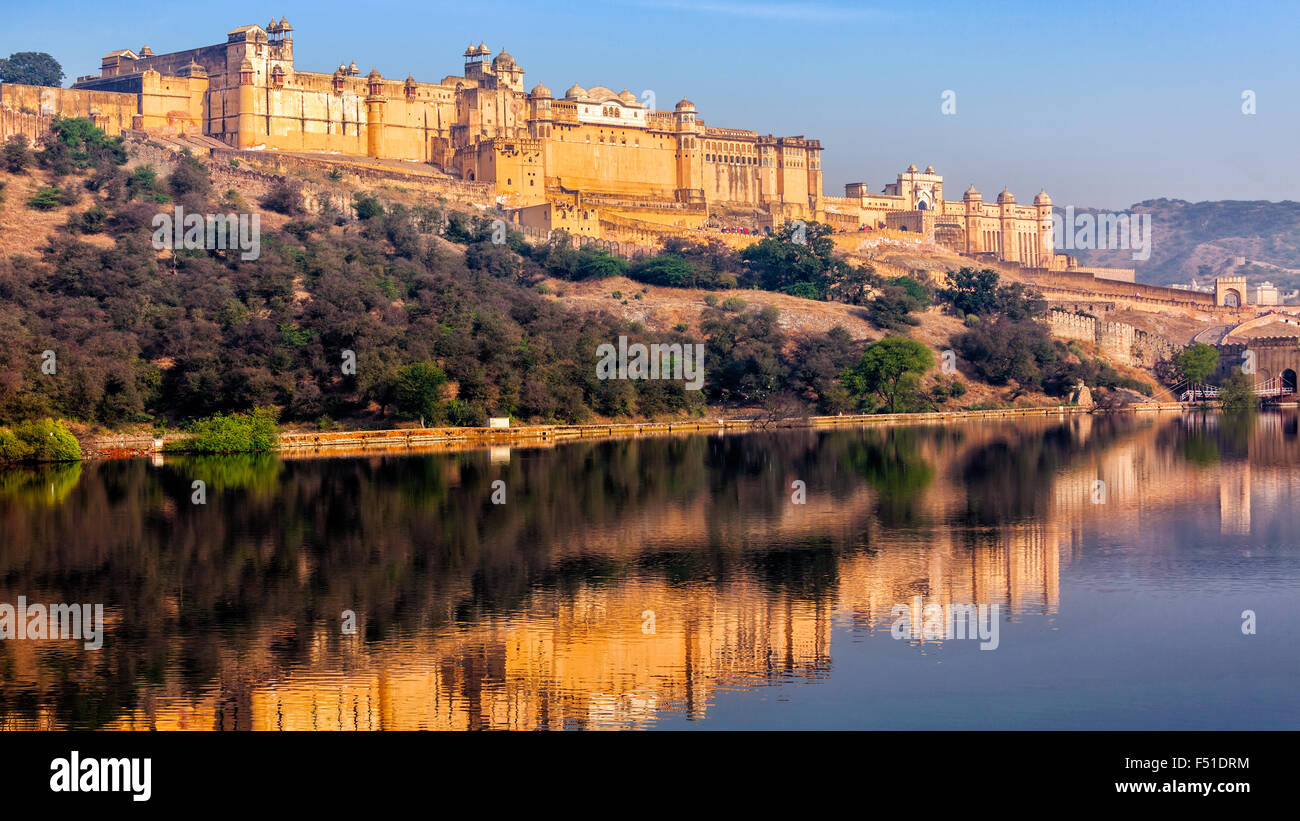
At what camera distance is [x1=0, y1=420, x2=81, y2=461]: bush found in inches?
1284

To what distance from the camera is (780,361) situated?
51594 mm

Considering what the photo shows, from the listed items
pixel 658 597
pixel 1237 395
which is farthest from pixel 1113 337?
pixel 658 597

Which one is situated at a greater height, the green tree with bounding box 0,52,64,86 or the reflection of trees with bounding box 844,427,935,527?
the green tree with bounding box 0,52,64,86

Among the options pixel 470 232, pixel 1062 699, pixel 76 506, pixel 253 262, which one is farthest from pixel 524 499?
pixel 470 232

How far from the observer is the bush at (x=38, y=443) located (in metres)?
32.6

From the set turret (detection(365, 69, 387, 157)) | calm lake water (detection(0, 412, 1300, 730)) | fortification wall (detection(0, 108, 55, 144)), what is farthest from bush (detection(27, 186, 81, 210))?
calm lake water (detection(0, 412, 1300, 730))

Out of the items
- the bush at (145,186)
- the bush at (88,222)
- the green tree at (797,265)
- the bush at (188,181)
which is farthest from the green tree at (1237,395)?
the bush at (88,222)

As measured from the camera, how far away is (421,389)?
129ft

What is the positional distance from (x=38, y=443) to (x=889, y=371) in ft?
94.4

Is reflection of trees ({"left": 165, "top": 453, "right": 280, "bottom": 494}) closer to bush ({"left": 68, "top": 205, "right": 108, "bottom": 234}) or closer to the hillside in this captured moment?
the hillside

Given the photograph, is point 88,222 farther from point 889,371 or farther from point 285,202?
point 889,371

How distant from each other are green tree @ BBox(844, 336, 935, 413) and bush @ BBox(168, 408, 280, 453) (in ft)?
72.7
